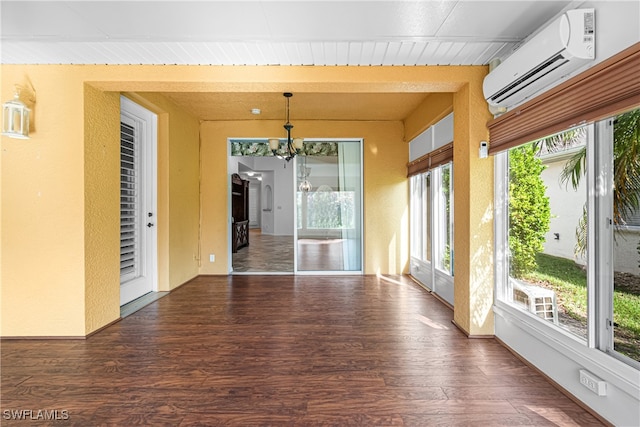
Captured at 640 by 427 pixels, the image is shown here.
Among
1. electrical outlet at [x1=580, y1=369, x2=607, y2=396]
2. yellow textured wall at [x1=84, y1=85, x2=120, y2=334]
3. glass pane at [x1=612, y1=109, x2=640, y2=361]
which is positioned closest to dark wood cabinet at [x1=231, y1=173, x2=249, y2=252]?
yellow textured wall at [x1=84, y1=85, x2=120, y2=334]

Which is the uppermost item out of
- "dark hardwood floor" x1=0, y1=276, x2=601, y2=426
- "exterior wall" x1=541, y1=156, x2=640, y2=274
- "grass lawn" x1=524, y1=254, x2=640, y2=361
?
"exterior wall" x1=541, y1=156, x2=640, y2=274

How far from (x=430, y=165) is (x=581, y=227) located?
2.19m

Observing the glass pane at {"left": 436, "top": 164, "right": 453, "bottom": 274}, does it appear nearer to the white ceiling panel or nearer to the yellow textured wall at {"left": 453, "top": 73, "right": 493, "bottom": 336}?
the yellow textured wall at {"left": 453, "top": 73, "right": 493, "bottom": 336}

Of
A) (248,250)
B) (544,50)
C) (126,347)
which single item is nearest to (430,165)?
(544,50)

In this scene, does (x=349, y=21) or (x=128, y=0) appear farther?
(x=349, y=21)

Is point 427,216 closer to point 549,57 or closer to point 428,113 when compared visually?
point 428,113

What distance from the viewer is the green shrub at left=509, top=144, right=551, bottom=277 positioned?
2.26m

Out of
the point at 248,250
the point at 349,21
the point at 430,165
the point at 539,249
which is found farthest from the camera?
the point at 248,250

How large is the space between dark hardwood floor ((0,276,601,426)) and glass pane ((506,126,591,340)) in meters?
0.49

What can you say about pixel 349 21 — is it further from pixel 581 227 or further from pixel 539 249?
pixel 539 249

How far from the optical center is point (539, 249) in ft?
7.47

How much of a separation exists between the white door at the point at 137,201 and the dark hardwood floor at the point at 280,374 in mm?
698

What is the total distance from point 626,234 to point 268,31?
2.47 m

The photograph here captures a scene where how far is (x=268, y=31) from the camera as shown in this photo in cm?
209
